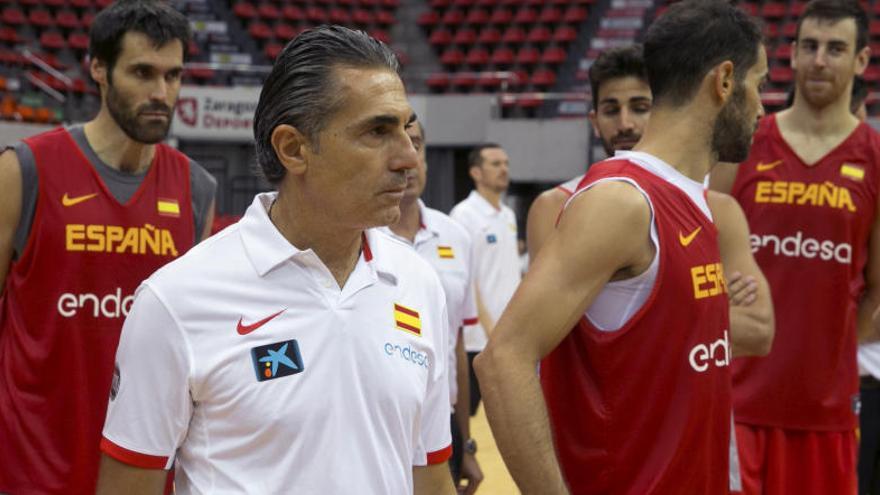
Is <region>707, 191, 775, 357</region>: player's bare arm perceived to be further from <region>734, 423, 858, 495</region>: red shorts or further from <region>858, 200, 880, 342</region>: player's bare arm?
<region>858, 200, 880, 342</region>: player's bare arm

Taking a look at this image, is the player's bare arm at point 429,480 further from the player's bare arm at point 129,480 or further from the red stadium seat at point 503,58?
the red stadium seat at point 503,58

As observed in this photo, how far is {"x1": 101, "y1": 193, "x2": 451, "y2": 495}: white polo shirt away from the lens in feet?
6.25

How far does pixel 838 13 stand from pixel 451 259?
170cm

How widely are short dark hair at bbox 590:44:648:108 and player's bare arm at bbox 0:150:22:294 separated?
158 cm

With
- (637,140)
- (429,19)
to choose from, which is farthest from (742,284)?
(429,19)

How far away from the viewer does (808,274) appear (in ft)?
13.3

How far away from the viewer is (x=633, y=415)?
8.34 ft

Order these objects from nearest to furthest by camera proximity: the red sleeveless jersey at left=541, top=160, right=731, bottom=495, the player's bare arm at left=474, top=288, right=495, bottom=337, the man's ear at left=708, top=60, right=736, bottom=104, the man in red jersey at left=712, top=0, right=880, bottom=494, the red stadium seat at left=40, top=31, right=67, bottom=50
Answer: the red sleeveless jersey at left=541, top=160, right=731, bottom=495 < the man's ear at left=708, top=60, right=736, bottom=104 < the man in red jersey at left=712, top=0, right=880, bottom=494 < the player's bare arm at left=474, top=288, right=495, bottom=337 < the red stadium seat at left=40, top=31, right=67, bottom=50

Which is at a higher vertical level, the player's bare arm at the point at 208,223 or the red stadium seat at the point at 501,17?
the red stadium seat at the point at 501,17

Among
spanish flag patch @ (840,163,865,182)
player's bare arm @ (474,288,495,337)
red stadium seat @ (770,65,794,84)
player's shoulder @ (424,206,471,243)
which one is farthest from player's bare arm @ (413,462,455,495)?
red stadium seat @ (770,65,794,84)

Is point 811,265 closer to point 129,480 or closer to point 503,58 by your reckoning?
point 129,480

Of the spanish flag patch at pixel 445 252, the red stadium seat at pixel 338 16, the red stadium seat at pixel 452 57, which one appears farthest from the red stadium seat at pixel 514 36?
the spanish flag patch at pixel 445 252

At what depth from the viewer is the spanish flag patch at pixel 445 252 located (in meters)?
4.93

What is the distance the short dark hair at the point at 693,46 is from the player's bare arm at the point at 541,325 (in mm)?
417
